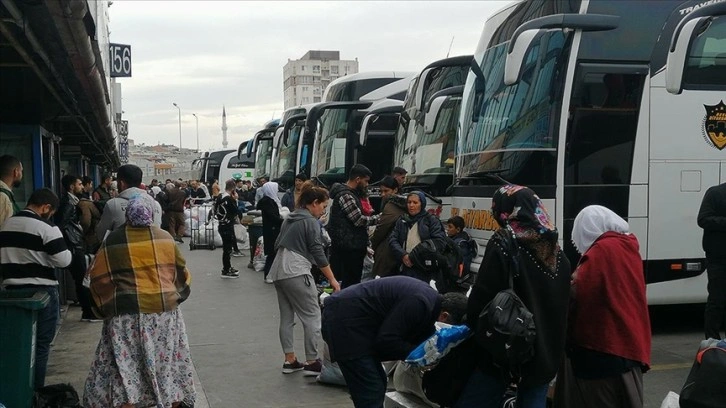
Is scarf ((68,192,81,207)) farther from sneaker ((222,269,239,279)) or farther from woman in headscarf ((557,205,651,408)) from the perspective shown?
woman in headscarf ((557,205,651,408))

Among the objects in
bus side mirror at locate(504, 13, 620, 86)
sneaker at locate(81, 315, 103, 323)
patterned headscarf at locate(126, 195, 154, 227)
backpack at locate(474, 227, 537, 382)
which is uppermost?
bus side mirror at locate(504, 13, 620, 86)

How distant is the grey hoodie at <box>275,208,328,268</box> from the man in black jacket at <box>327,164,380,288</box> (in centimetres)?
198

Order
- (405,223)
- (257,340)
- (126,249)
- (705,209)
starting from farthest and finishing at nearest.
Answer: (257,340) → (405,223) → (705,209) → (126,249)

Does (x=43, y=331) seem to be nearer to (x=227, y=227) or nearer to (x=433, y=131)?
(x=433, y=131)

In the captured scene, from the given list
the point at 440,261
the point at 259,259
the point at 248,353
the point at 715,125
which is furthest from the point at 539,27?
the point at 259,259

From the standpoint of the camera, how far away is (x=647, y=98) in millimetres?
8852

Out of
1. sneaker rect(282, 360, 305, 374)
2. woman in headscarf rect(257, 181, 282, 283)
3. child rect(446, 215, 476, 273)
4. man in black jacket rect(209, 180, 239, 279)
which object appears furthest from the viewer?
man in black jacket rect(209, 180, 239, 279)

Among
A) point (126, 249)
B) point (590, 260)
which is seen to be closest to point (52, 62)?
point (126, 249)

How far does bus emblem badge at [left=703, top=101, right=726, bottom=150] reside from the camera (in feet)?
29.6

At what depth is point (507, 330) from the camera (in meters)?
3.91

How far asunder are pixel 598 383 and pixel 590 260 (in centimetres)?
68

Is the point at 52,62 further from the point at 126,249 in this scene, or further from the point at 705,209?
the point at 705,209

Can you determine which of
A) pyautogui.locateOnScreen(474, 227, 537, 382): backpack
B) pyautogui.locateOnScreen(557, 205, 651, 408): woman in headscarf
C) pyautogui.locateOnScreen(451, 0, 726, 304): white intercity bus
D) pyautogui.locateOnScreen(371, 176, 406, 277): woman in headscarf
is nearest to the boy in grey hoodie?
pyautogui.locateOnScreen(371, 176, 406, 277): woman in headscarf

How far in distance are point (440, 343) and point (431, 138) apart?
8436 millimetres
